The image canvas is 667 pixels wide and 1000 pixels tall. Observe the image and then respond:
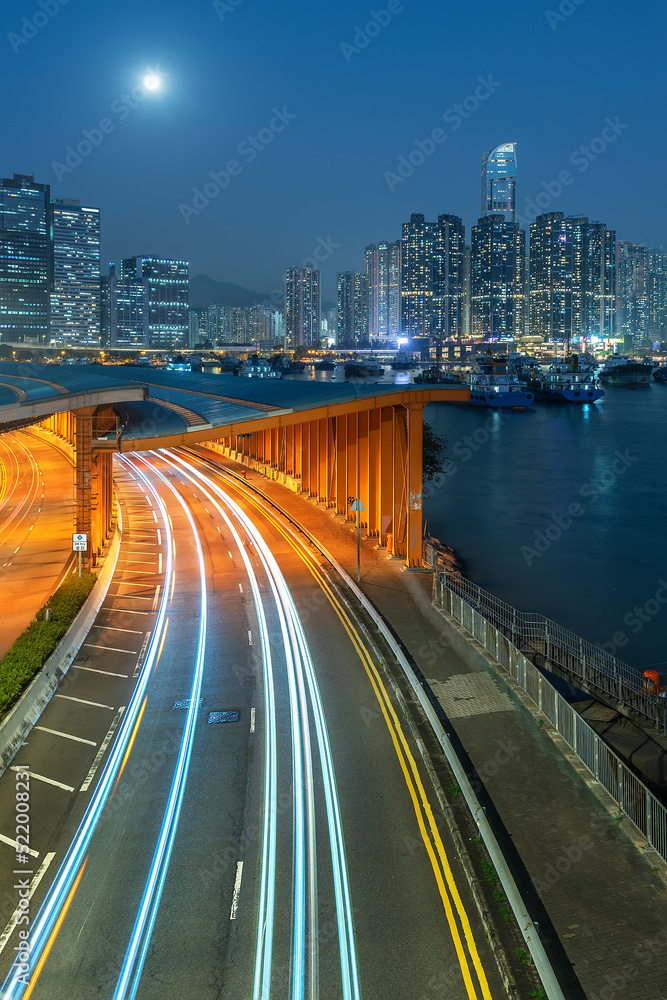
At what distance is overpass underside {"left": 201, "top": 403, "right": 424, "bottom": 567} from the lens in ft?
90.2

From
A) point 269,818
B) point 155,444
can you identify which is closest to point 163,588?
point 155,444

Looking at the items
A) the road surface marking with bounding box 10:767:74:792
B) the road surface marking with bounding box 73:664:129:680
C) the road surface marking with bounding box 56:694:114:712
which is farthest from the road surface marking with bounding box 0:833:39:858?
the road surface marking with bounding box 73:664:129:680

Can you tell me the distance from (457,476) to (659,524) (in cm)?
2247

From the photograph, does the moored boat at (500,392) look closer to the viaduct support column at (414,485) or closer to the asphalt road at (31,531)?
the asphalt road at (31,531)

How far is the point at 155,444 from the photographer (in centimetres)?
2630

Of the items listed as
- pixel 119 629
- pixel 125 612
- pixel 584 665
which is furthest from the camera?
pixel 125 612

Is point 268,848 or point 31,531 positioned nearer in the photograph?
point 268,848

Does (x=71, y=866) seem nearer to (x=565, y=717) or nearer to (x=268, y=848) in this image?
(x=268, y=848)

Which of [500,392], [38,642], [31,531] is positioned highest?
[500,392]

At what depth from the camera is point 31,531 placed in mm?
35844

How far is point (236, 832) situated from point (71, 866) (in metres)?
2.18

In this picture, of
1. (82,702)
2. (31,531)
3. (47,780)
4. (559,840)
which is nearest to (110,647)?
(82,702)

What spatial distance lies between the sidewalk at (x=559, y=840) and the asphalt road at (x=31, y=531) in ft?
35.5

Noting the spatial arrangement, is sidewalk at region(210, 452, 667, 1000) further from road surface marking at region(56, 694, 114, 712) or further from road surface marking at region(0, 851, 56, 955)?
road surface marking at region(56, 694, 114, 712)
